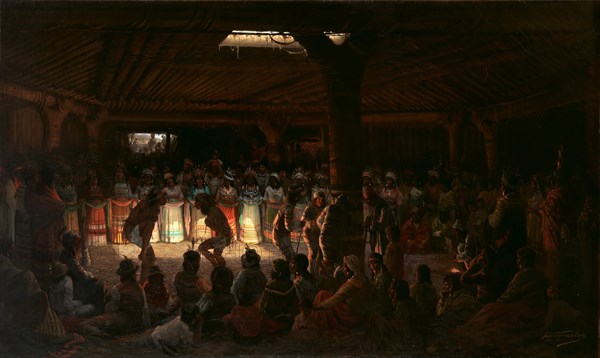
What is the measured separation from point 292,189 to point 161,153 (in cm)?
161

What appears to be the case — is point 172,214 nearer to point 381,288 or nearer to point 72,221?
point 72,221

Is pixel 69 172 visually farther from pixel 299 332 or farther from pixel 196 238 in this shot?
pixel 299 332

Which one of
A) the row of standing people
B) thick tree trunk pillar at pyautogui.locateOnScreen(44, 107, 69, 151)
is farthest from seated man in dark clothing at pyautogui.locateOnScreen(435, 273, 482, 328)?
thick tree trunk pillar at pyautogui.locateOnScreen(44, 107, 69, 151)

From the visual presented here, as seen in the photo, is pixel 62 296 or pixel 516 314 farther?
pixel 516 314

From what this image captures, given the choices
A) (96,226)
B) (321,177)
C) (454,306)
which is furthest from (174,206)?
(454,306)

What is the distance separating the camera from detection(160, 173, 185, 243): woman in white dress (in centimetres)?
625

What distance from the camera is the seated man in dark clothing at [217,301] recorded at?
5934mm

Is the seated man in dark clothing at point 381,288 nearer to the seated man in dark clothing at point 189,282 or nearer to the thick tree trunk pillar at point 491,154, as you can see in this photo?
the thick tree trunk pillar at point 491,154

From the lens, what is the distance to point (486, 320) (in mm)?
6074

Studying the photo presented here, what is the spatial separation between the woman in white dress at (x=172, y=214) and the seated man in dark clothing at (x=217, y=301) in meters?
0.67

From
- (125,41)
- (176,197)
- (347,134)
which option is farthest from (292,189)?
(125,41)

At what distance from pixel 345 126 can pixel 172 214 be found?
2.22m

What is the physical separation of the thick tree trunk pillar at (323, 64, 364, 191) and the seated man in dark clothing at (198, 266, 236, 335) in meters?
1.60

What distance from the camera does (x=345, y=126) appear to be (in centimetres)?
638
